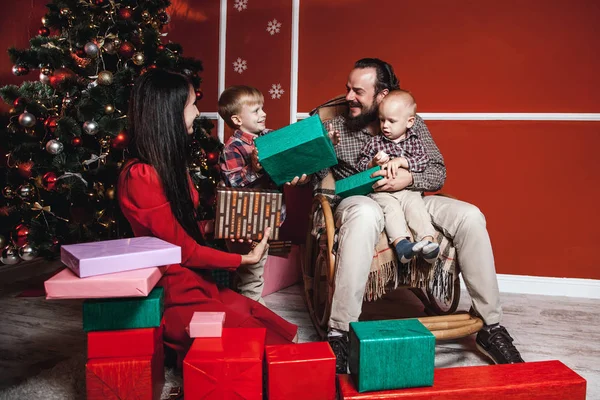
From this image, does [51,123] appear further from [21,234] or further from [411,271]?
[411,271]

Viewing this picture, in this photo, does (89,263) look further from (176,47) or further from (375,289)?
(176,47)

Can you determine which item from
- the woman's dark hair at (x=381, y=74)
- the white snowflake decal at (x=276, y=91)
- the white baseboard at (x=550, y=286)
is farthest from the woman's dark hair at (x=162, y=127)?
the white baseboard at (x=550, y=286)

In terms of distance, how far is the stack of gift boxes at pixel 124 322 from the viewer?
3.96ft

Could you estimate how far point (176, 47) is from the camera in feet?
8.77

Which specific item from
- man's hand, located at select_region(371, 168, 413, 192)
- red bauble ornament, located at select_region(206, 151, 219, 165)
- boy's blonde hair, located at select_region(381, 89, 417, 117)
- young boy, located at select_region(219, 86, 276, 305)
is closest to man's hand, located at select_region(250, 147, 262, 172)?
young boy, located at select_region(219, 86, 276, 305)

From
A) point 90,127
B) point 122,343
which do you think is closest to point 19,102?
point 90,127

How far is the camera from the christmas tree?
2303 millimetres

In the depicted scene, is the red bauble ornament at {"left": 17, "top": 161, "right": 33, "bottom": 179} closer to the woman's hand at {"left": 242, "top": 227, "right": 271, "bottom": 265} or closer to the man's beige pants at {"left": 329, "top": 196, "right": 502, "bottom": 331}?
the woman's hand at {"left": 242, "top": 227, "right": 271, "bottom": 265}

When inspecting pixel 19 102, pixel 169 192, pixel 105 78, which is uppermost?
pixel 105 78

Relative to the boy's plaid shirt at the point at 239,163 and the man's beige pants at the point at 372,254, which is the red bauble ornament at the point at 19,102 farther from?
the man's beige pants at the point at 372,254

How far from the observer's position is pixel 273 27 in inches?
121

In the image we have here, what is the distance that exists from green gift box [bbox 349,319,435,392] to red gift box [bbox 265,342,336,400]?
8 cm

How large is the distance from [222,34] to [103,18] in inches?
36.1

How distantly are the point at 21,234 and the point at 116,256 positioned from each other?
4.96 feet
